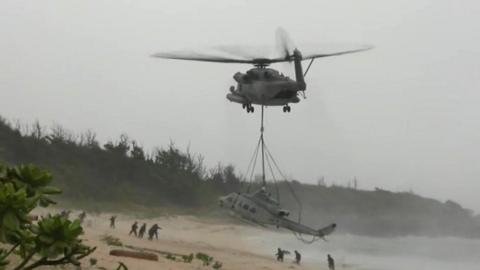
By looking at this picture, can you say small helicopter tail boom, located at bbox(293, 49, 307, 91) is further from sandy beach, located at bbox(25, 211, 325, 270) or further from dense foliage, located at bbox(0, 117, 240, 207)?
dense foliage, located at bbox(0, 117, 240, 207)

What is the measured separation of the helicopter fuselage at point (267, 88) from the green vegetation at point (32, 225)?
21.7 metres

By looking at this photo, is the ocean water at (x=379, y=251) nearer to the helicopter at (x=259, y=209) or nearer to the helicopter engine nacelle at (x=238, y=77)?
the helicopter at (x=259, y=209)

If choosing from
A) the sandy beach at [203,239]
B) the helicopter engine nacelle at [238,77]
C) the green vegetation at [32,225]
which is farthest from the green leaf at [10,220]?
the helicopter engine nacelle at [238,77]

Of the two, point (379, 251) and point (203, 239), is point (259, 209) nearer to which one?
point (203, 239)

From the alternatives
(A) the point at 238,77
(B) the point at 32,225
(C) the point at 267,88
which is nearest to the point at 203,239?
(A) the point at 238,77

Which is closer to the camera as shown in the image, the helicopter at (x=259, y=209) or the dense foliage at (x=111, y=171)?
the helicopter at (x=259, y=209)

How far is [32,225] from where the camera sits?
11.8ft

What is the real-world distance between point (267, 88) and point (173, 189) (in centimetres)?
3984

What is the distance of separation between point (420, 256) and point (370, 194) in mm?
40155

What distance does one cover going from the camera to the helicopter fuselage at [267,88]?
1000 inches

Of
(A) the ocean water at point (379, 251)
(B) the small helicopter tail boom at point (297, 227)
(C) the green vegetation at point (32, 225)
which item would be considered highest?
→ (C) the green vegetation at point (32, 225)

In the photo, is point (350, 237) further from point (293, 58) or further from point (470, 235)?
point (293, 58)

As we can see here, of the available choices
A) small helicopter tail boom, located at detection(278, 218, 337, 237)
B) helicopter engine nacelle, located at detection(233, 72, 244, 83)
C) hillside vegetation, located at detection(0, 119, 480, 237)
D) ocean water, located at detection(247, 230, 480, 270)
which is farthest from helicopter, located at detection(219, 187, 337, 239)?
hillside vegetation, located at detection(0, 119, 480, 237)

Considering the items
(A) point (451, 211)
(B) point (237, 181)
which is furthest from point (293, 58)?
(A) point (451, 211)
